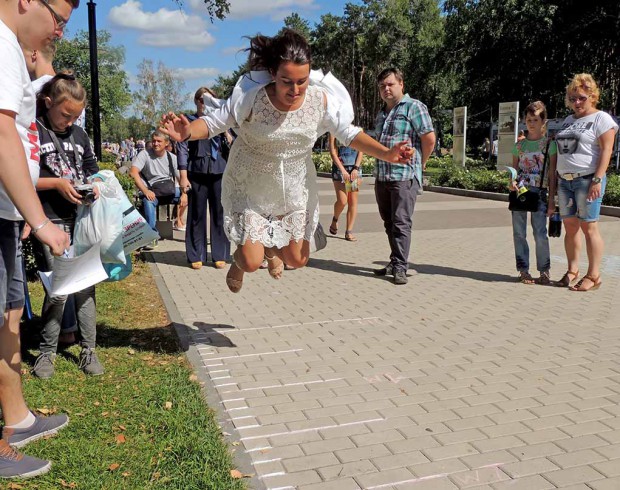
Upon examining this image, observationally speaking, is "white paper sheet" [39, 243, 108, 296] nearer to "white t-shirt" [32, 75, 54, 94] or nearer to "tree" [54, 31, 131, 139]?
"white t-shirt" [32, 75, 54, 94]

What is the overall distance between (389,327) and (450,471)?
2349mm

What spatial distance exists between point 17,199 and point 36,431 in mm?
1310

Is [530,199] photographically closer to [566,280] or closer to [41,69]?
[566,280]

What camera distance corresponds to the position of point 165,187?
30.5 ft

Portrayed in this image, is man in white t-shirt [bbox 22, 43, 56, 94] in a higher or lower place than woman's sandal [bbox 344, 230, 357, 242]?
higher

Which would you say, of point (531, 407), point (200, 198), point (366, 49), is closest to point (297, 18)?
point (366, 49)

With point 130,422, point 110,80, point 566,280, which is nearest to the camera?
point 130,422

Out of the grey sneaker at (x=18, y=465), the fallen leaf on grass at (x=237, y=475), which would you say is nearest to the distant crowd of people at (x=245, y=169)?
the grey sneaker at (x=18, y=465)

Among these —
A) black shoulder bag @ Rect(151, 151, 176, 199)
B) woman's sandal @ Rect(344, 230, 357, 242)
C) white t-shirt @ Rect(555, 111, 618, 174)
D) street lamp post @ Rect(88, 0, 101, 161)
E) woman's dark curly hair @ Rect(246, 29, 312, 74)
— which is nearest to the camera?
woman's dark curly hair @ Rect(246, 29, 312, 74)

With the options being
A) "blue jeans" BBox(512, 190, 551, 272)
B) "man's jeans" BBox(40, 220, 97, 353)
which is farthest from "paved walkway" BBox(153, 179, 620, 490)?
"man's jeans" BBox(40, 220, 97, 353)

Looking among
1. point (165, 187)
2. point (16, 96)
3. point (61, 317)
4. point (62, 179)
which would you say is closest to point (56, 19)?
point (16, 96)

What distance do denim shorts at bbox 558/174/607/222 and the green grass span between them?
13.8ft

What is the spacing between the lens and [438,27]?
51562 mm

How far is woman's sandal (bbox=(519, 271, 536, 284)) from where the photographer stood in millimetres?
6757
